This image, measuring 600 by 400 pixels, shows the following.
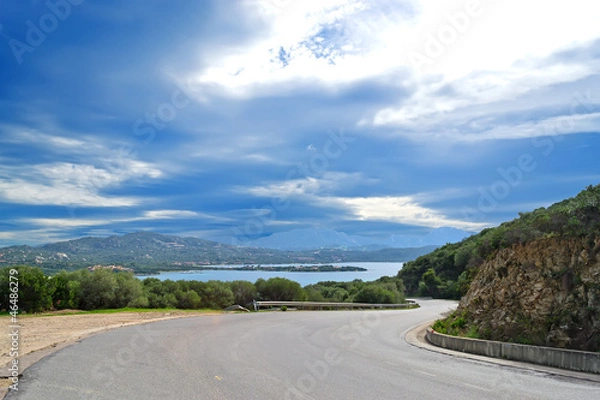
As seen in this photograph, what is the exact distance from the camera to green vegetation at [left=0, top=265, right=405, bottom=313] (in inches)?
1052

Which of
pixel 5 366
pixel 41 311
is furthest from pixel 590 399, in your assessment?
pixel 41 311

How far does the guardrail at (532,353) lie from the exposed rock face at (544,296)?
2.64 ft

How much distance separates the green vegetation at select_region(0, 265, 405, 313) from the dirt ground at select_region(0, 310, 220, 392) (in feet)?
8.33

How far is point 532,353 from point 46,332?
16.1 m

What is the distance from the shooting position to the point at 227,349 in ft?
45.8

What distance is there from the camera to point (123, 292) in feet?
111

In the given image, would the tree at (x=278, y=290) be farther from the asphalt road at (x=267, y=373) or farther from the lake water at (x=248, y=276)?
the asphalt road at (x=267, y=373)

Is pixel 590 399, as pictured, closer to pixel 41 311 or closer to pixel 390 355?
pixel 390 355

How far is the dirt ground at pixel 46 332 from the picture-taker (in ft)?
39.9

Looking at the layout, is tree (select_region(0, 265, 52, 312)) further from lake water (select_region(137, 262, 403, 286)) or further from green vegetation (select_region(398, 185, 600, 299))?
green vegetation (select_region(398, 185, 600, 299))

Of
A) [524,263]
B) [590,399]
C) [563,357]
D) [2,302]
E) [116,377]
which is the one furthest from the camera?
[2,302]

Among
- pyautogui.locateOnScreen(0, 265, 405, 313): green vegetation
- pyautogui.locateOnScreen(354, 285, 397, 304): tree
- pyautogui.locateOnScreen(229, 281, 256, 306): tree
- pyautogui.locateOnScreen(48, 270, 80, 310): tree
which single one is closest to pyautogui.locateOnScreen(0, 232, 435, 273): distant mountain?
pyautogui.locateOnScreen(354, 285, 397, 304): tree

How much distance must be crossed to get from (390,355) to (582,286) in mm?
5459

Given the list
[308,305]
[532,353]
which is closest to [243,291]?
[308,305]
